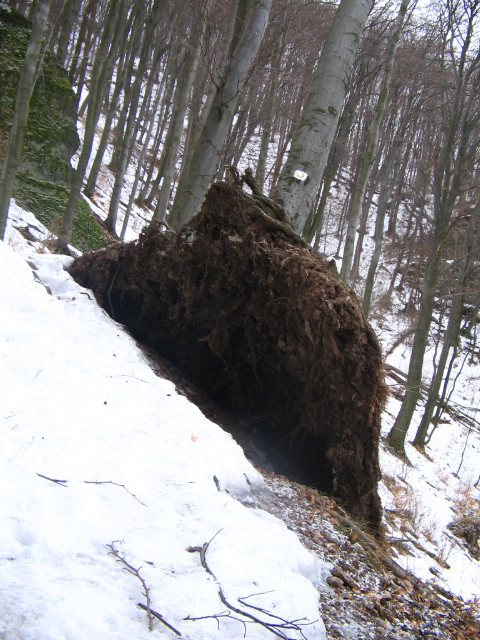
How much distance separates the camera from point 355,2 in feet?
15.1

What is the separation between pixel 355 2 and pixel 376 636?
5.67 meters

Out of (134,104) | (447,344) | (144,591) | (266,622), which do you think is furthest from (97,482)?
(447,344)

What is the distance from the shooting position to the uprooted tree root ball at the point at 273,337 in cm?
317

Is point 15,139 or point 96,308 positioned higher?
point 15,139

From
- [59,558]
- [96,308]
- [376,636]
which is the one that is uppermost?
[96,308]

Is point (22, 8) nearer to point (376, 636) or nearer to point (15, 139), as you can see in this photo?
point (15, 139)

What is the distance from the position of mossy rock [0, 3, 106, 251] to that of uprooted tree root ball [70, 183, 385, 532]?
14.8 feet

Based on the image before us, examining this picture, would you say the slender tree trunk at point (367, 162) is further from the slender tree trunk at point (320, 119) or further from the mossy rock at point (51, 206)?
the mossy rock at point (51, 206)

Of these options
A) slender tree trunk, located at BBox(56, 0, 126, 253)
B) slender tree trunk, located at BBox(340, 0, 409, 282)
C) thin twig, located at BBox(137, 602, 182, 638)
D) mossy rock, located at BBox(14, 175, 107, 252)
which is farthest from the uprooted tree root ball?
slender tree trunk, located at BBox(340, 0, 409, 282)

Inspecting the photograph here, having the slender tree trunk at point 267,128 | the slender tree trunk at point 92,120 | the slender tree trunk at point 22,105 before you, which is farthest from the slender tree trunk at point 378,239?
the slender tree trunk at point 22,105

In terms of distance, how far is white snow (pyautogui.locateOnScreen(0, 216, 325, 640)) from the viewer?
1.25 m

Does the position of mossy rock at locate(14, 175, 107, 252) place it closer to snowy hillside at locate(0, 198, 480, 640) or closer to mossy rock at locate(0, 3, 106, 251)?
mossy rock at locate(0, 3, 106, 251)

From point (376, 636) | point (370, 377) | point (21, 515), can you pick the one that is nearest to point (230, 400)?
point (370, 377)

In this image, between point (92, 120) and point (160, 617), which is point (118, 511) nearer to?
point (160, 617)
